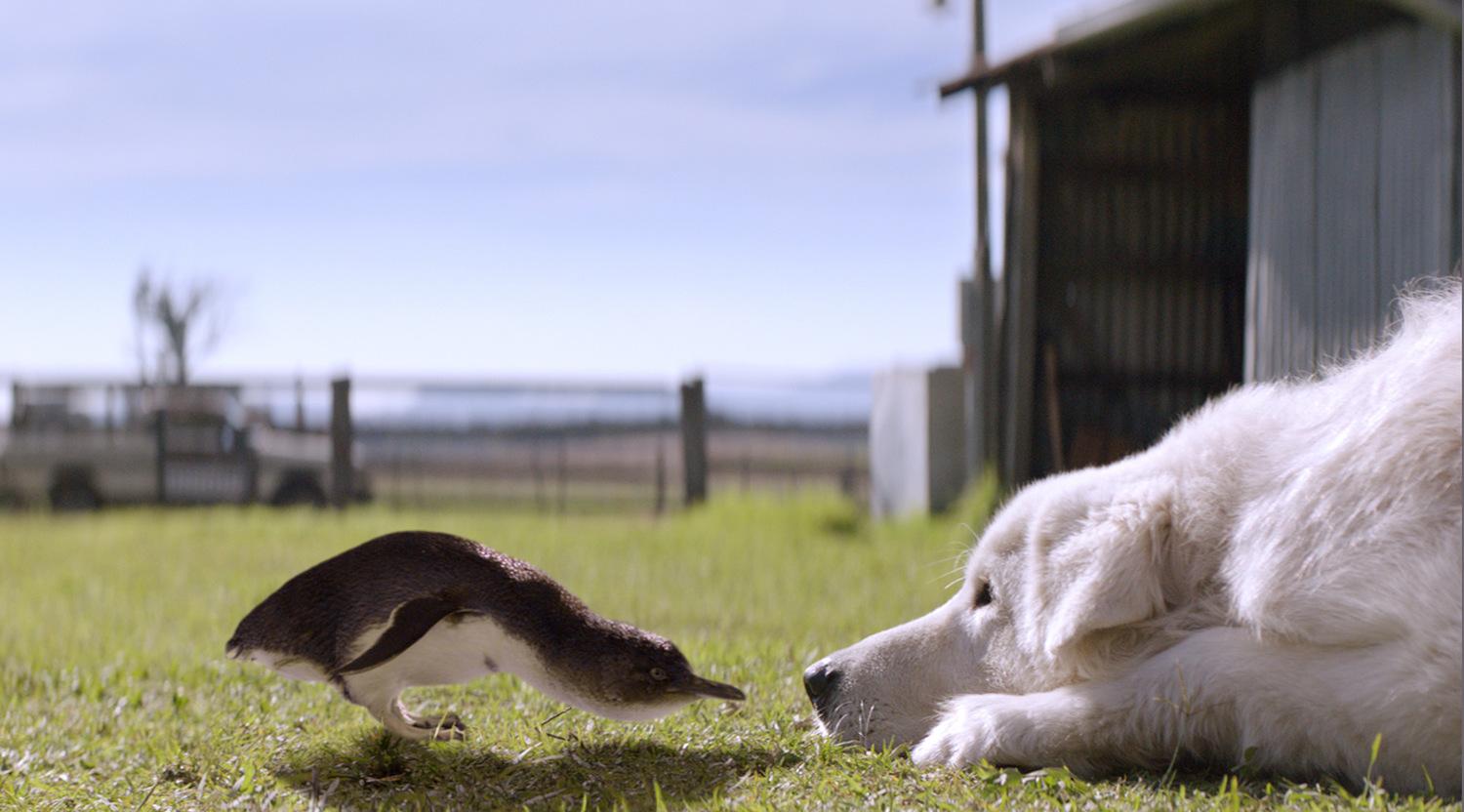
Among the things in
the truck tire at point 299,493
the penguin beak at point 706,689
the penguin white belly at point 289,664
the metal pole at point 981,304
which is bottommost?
the truck tire at point 299,493

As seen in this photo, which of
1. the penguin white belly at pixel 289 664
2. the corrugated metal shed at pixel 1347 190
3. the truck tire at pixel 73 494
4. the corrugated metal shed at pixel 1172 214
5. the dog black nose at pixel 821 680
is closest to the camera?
the penguin white belly at pixel 289 664

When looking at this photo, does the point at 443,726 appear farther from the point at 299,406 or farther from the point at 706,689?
the point at 299,406

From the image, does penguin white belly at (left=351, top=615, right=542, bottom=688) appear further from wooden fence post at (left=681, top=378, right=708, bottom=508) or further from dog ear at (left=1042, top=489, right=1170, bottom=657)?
wooden fence post at (left=681, top=378, right=708, bottom=508)

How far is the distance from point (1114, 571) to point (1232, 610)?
0.90 feet

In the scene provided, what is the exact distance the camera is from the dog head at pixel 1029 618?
271cm

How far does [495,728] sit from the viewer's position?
3.26 m

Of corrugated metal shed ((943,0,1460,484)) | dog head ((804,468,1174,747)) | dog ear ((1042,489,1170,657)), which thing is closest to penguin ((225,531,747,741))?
dog head ((804,468,1174,747))

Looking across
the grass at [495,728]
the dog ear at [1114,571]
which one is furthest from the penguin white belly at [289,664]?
the dog ear at [1114,571]

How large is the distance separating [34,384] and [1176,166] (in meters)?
15.6

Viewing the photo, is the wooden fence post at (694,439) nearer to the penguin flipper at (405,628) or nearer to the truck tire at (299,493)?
the truck tire at (299,493)

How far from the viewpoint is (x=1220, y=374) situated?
10.4m

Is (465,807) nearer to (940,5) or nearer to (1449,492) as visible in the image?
(1449,492)

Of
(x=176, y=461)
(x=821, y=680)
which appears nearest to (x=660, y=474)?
(x=176, y=461)

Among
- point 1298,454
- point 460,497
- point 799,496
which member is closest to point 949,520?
point 799,496
